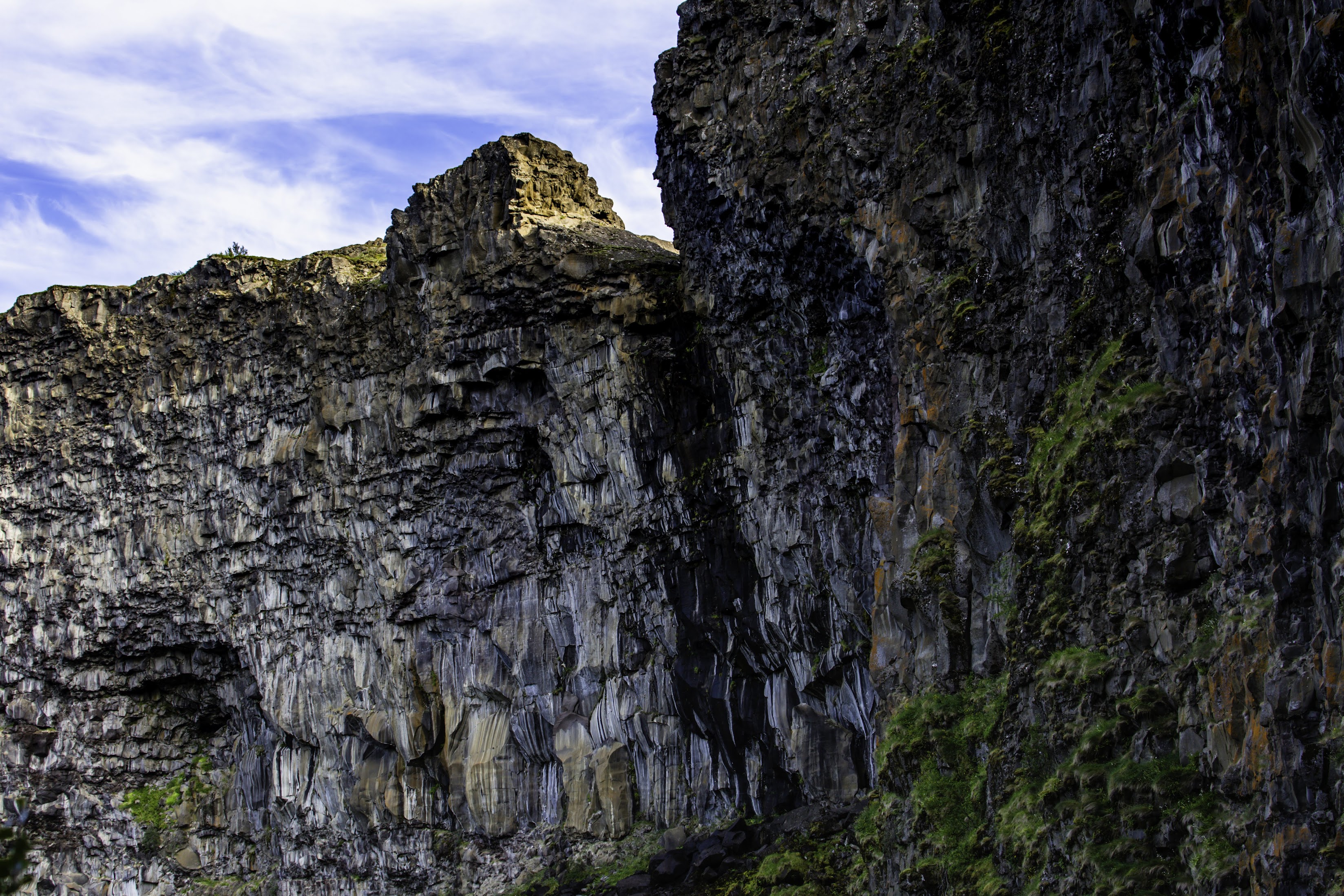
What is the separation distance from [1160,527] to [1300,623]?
13.5 feet

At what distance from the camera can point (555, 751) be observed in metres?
37.7

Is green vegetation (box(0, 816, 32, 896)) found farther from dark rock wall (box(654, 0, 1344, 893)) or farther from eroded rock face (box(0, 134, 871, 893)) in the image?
eroded rock face (box(0, 134, 871, 893))

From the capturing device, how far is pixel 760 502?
1316 inches

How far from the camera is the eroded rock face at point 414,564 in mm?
34719

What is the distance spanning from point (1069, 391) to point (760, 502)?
1354cm

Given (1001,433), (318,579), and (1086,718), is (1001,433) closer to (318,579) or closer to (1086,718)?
(1086,718)

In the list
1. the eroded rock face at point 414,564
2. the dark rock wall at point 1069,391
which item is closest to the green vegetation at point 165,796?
the eroded rock face at point 414,564

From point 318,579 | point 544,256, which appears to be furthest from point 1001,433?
point 318,579

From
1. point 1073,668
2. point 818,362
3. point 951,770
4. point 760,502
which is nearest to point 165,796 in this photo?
point 760,502

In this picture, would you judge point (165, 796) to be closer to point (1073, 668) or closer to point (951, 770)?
point (951, 770)

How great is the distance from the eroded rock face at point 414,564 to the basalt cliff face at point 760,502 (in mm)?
156

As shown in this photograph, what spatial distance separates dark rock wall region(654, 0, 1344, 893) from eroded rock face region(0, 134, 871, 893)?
497 centimetres

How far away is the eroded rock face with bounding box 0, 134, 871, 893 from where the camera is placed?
34.7m

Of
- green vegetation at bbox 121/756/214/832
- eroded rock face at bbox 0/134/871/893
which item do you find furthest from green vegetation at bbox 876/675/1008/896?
green vegetation at bbox 121/756/214/832
